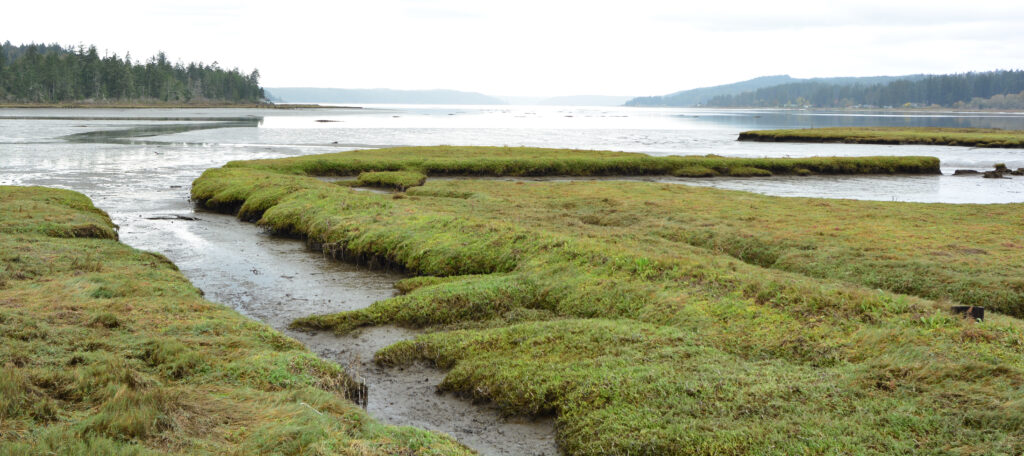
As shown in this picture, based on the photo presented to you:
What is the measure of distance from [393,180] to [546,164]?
1530cm

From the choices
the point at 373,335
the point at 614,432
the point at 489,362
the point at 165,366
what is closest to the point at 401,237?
the point at 373,335

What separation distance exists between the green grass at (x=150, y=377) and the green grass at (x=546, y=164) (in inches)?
1395

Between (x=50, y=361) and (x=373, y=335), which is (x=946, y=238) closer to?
(x=373, y=335)

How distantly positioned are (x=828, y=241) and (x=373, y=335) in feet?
47.7

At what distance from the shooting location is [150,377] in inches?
351

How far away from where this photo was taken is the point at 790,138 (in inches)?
4043

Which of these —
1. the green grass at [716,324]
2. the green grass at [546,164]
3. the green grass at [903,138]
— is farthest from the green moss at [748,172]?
the green grass at [903,138]

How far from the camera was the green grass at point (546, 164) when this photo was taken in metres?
52.8

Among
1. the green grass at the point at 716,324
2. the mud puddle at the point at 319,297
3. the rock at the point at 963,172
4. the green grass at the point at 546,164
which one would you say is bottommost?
the mud puddle at the point at 319,297

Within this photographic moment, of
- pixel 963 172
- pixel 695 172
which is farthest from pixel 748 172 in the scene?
pixel 963 172

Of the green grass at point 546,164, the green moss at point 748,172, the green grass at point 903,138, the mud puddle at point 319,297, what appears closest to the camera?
the mud puddle at point 319,297

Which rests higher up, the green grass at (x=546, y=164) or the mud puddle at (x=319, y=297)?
the green grass at (x=546, y=164)

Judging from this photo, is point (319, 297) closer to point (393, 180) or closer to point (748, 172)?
point (393, 180)

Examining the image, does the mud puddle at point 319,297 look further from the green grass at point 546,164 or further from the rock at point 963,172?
the rock at point 963,172
